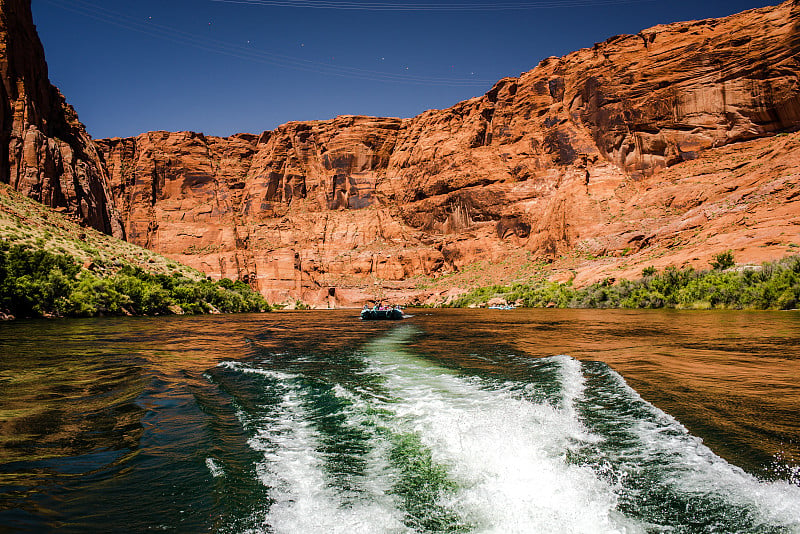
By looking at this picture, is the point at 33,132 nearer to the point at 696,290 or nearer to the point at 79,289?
the point at 79,289

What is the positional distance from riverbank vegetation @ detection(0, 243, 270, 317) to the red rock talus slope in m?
46.9

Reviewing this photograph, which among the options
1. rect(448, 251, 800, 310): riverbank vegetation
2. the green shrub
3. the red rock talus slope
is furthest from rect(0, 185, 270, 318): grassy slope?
the green shrub

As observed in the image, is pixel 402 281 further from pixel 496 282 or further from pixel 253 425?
pixel 253 425

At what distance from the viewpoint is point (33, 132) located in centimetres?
5312

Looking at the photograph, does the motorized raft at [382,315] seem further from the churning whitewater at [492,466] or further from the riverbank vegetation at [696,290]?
the churning whitewater at [492,466]

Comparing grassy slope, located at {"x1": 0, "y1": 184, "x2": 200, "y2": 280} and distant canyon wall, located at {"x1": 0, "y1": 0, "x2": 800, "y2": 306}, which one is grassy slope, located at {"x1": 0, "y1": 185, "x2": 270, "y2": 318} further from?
distant canyon wall, located at {"x1": 0, "y1": 0, "x2": 800, "y2": 306}

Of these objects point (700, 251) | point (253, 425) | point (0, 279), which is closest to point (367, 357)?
point (253, 425)

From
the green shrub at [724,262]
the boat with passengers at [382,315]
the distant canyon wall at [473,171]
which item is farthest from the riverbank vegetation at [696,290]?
the boat with passengers at [382,315]

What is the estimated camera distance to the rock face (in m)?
50.5

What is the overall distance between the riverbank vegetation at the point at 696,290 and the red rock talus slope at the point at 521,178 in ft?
11.3

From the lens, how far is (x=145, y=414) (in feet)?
22.3

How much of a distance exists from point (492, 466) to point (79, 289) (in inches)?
1410

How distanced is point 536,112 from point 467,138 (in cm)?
1704

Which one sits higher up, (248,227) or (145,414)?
(248,227)
